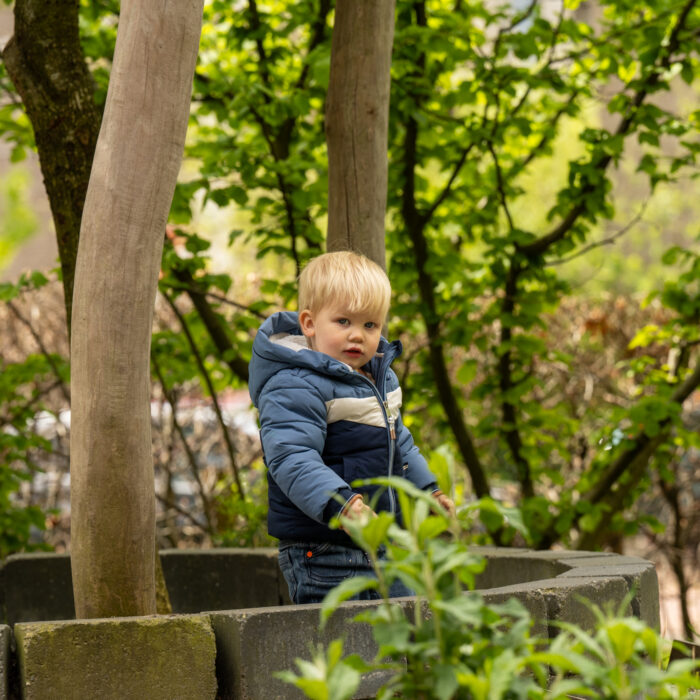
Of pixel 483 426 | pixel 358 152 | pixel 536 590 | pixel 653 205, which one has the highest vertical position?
pixel 653 205

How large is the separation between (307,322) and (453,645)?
5.66ft

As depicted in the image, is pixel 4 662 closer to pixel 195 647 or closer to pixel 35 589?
pixel 195 647

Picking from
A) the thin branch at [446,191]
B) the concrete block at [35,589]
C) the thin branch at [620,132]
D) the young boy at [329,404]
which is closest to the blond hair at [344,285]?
the young boy at [329,404]

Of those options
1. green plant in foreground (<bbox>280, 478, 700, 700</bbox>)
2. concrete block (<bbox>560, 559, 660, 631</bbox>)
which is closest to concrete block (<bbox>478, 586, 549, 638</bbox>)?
concrete block (<bbox>560, 559, 660, 631</bbox>)

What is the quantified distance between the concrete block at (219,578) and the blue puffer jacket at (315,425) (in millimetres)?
1466

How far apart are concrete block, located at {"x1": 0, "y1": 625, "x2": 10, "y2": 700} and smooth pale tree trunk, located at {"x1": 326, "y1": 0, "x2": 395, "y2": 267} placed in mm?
2052

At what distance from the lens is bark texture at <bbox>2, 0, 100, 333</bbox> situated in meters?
3.42

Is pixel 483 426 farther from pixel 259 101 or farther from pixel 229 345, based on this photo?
pixel 259 101

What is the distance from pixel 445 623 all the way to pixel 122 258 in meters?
1.54

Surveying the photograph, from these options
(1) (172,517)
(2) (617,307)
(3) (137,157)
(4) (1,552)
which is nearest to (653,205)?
(2) (617,307)

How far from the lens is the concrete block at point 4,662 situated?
→ 7.13ft

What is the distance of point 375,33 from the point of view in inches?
145

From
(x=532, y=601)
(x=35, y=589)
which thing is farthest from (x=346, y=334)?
(x=35, y=589)

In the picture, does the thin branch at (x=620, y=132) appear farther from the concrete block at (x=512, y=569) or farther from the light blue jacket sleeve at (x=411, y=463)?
the light blue jacket sleeve at (x=411, y=463)
